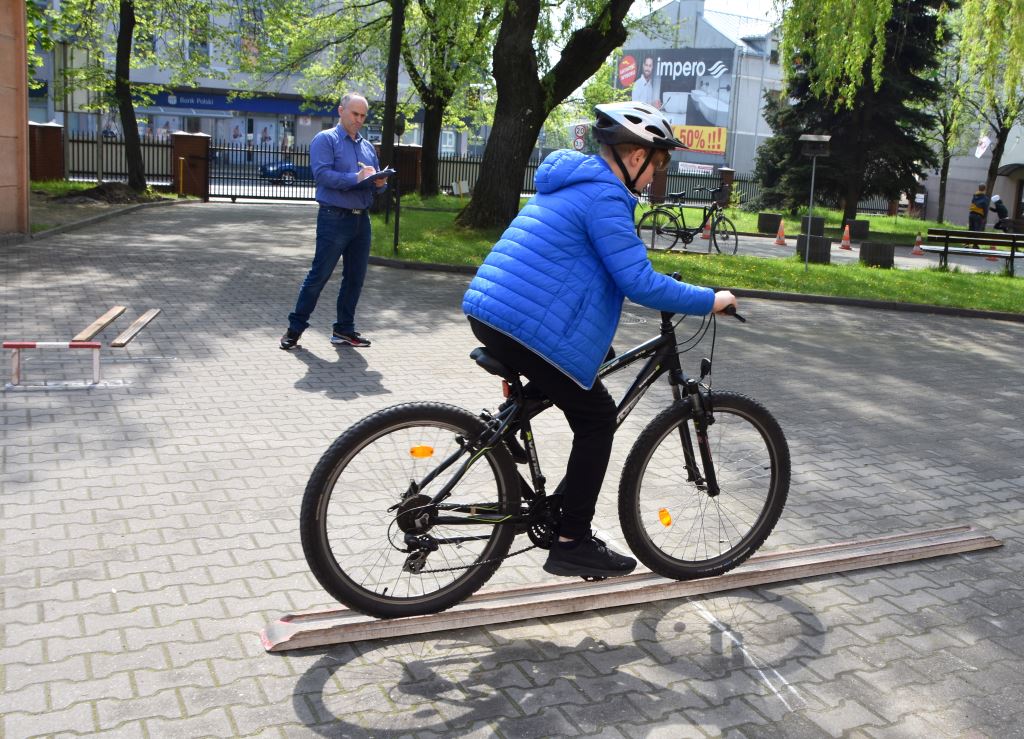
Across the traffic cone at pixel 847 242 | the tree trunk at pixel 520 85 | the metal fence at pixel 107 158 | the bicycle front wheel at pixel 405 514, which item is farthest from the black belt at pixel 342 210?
the metal fence at pixel 107 158

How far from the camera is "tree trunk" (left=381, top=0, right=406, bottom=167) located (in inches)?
780

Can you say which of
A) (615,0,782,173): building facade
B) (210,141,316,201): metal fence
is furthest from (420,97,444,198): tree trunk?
(615,0,782,173): building facade

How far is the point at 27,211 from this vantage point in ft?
53.2

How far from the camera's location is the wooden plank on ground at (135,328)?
319 inches

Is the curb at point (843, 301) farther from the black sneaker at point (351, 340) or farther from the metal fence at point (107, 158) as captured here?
the metal fence at point (107, 158)

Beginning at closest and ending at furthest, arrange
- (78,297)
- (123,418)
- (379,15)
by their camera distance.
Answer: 1. (123,418)
2. (78,297)
3. (379,15)

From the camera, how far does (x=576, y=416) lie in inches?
159

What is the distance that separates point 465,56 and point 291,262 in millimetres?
12332

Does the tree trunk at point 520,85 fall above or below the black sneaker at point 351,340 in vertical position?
above

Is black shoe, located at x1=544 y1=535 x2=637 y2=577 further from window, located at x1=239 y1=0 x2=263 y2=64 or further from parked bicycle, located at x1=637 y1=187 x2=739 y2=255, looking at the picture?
window, located at x1=239 y1=0 x2=263 y2=64

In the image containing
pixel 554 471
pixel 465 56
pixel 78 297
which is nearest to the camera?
pixel 554 471

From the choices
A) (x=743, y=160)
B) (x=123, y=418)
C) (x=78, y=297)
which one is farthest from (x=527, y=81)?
(x=743, y=160)

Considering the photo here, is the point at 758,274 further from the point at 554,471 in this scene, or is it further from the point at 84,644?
the point at 84,644

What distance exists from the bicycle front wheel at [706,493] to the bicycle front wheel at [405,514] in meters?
0.56
